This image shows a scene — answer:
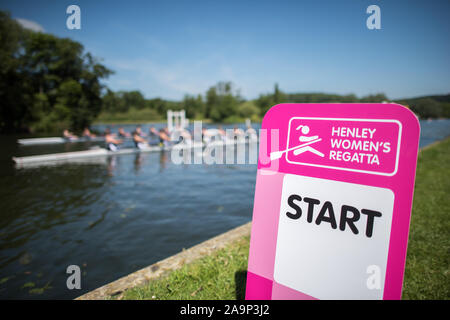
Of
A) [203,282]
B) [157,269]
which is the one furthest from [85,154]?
[203,282]

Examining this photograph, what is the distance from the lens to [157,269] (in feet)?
11.7

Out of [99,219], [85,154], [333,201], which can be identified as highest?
[333,201]

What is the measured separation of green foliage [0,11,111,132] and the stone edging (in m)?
38.2

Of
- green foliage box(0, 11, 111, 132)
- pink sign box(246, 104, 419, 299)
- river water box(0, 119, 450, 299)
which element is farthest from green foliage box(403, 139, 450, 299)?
green foliage box(0, 11, 111, 132)

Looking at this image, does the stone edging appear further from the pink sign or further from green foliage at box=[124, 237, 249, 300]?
the pink sign

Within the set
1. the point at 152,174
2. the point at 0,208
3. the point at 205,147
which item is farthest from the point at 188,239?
the point at 205,147

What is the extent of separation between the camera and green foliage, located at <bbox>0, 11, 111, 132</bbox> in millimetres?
31891

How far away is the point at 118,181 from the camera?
10695mm

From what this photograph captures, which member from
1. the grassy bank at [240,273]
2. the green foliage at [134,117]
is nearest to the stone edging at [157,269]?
the grassy bank at [240,273]

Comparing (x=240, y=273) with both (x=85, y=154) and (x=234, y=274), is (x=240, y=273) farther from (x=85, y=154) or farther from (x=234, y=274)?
(x=85, y=154)

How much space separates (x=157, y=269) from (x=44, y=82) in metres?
44.8

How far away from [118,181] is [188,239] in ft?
21.3

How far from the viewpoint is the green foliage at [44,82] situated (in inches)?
1256
